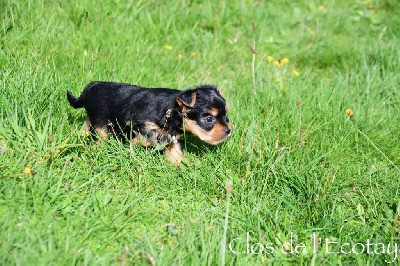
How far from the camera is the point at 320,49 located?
655 cm

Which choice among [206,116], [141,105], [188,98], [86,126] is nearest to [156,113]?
[141,105]

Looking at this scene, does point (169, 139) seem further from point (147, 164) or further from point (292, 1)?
point (292, 1)

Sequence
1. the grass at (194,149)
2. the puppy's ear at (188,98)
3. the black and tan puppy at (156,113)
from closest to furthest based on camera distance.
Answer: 1. the grass at (194,149)
2. the puppy's ear at (188,98)
3. the black and tan puppy at (156,113)

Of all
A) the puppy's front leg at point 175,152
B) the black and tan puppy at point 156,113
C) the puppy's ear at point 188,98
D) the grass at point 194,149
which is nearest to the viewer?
the grass at point 194,149

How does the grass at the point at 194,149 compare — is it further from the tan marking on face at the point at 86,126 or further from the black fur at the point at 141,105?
the black fur at the point at 141,105

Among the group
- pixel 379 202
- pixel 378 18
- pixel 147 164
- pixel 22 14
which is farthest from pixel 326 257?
pixel 378 18

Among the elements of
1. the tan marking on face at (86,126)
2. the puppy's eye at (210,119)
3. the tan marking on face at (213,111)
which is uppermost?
the tan marking on face at (213,111)

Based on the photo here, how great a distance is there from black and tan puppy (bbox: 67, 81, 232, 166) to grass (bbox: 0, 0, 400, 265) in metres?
0.20

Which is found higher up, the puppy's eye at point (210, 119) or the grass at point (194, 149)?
the puppy's eye at point (210, 119)

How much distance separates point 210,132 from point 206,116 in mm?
165

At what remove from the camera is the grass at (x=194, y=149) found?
296 centimetres

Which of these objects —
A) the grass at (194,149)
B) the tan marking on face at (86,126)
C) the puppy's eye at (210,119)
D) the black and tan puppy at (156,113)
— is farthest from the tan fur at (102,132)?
the puppy's eye at (210,119)

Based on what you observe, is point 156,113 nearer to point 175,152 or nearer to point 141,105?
point 141,105

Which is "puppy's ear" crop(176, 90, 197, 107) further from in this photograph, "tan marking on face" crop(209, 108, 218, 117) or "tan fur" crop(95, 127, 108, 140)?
"tan fur" crop(95, 127, 108, 140)
